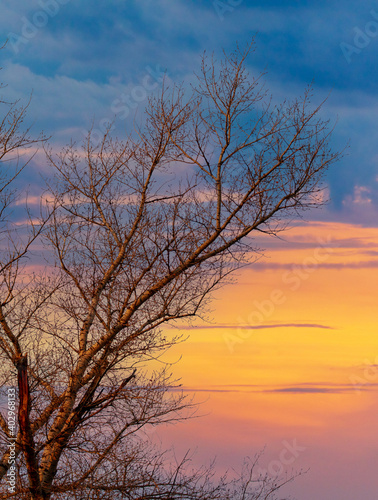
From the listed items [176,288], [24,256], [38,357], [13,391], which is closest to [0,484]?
[13,391]

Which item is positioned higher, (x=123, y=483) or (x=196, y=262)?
(x=196, y=262)

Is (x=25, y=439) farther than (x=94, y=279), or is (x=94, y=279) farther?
(x=94, y=279)

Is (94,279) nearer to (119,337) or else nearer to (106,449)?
(119,337)

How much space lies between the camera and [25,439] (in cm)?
868

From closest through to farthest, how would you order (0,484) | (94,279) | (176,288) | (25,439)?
(25,439), (0,484), (176,288), (94,279)

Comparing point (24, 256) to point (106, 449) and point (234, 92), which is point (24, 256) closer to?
point (106, 449)

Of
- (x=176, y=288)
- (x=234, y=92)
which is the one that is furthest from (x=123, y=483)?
(x=234, y=92)

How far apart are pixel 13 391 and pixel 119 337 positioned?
2.52 m

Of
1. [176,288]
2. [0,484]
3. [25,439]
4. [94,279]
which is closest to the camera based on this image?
[25,439]

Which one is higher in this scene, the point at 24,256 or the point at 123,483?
the point at 24,256

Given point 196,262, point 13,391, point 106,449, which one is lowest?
point 106,449

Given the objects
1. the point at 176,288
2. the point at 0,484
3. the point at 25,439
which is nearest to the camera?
the point at 25,439

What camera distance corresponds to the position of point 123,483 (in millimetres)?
10414

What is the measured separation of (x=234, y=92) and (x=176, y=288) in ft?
14.3
